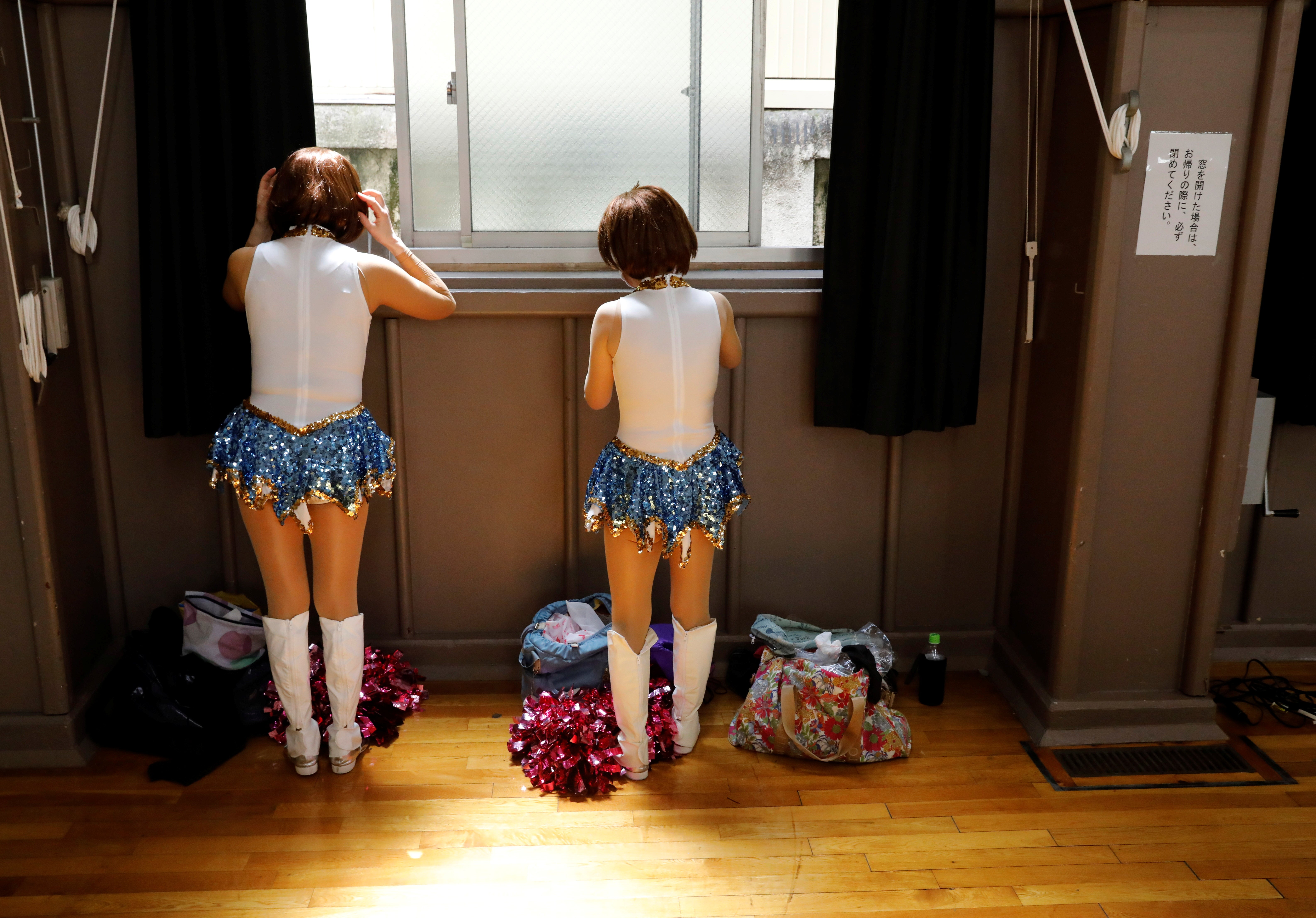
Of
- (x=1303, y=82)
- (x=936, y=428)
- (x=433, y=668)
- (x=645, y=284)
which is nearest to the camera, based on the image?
(x=645, y=284)

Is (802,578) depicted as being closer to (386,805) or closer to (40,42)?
(386,805)

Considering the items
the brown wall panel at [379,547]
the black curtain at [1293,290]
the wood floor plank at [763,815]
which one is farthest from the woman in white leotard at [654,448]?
the black curtain at [1293,290]

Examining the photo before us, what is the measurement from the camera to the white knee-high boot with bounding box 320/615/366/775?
2.63 metres

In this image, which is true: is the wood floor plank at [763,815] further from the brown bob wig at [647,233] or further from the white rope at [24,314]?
the white rope at [24,314]

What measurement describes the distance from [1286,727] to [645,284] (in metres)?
2.29

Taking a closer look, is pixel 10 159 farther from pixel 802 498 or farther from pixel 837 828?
pixel 837 828

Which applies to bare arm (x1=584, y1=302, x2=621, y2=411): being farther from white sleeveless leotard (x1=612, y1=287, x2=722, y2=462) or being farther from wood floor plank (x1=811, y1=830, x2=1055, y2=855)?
wood floor plank (x1=811, y1=830, x2=1055, y2=855)

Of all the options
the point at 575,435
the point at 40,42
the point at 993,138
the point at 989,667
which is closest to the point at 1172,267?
the point at 993,138

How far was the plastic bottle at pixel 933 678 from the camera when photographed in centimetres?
314

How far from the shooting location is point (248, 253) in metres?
2.51

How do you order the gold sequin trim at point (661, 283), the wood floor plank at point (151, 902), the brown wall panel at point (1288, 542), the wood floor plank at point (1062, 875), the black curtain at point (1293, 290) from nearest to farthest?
the wood floor plank at point (151, 902) < the wood floor plank at point (1062, 875) < the gold sequin trim at point (661, 283) < the black curtain at point (1293, 290) < the brown wall panel at point (1288, 542)

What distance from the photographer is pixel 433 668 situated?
3252 millimetres

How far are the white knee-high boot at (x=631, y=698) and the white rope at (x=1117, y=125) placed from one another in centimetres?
168

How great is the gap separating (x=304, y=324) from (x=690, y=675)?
132cm
